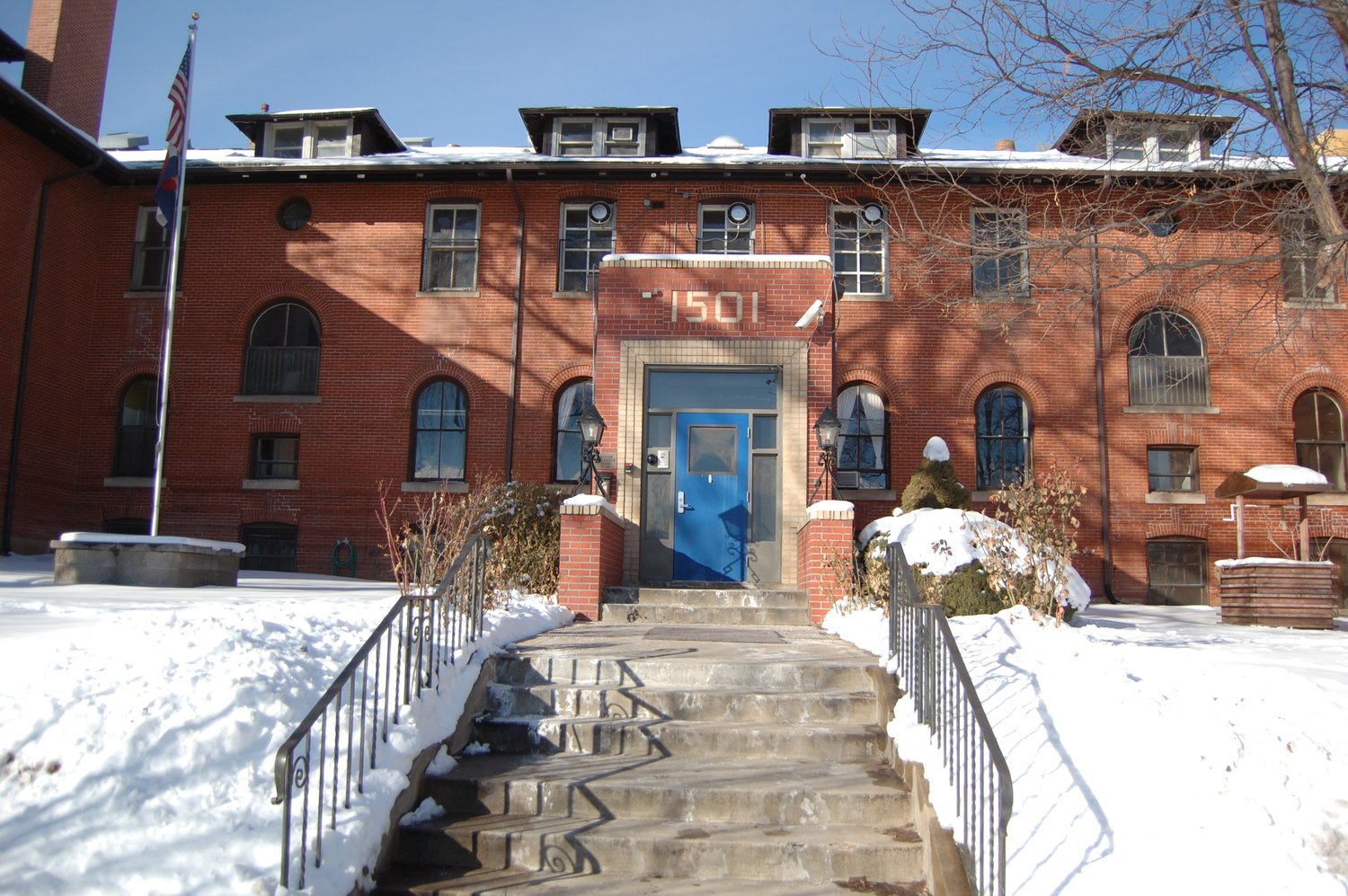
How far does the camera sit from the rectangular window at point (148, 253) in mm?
19125

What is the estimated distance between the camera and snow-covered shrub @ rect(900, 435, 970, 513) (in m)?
14.6

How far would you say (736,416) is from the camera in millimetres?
12852

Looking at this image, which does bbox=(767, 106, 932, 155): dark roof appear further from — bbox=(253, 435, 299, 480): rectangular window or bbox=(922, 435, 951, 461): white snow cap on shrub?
bbox=(253, 435, 299, 480): rectangular window

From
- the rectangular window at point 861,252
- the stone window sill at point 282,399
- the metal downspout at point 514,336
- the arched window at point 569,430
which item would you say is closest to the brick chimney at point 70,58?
the stone window sill at point 282,399

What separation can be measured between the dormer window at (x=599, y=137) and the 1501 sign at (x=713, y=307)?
7792 millimetres

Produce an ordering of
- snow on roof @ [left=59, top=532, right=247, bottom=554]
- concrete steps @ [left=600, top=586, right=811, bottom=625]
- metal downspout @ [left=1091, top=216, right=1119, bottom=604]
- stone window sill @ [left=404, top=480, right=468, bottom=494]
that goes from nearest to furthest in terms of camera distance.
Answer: concrete steps @ [left=600, top=586, right=811, bottom=625] < snow on roof @ [left=59, top=532, right=247, bottom=554] < metal downspout @ [left=1091, top=216, right=1119, bottom=604] < stone window sill @ [left=404, top=480, right=468, bottom=494]

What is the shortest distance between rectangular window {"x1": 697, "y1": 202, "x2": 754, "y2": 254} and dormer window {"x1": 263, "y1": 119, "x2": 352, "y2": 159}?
738cm

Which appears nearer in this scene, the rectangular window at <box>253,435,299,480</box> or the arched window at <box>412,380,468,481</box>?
the arched window at <box>412,380,468,481</box>

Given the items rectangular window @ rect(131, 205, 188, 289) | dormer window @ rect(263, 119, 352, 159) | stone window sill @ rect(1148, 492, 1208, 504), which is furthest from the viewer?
dormer window @ rect(263, 119, 352, 159)

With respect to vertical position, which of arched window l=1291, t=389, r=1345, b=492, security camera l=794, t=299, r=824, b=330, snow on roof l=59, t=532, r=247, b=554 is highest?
security camera l=794, t=299, r=824, b=330

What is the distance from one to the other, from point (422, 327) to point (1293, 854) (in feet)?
53.1

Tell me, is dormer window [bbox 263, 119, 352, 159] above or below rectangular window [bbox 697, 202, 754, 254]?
above

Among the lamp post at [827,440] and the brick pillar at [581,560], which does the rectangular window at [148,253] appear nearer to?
the brick pillar at [581,560]

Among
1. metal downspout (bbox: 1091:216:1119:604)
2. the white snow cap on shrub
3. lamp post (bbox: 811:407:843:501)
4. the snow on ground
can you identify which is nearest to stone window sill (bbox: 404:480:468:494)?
lamp post (bbox: 811:407:843:501)
